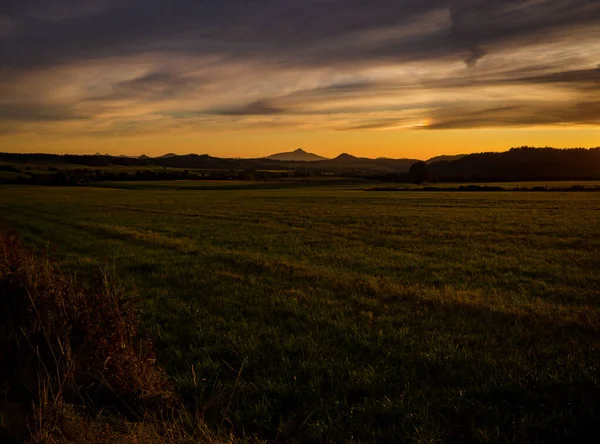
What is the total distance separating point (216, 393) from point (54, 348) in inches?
96.0

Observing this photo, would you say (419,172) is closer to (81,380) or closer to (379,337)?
(379,337)

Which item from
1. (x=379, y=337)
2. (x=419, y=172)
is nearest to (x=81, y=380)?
(x=379, y=337)

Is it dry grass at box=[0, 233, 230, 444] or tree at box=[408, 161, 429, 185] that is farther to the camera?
tree at box=[408, 161, 429, 185]

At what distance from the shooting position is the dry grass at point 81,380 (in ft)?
14.6

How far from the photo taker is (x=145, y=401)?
17.4 feet

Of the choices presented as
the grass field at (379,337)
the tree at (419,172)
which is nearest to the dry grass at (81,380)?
the grass field at (379,337)

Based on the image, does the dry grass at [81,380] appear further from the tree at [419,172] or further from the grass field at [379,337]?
the tree at [419,172]

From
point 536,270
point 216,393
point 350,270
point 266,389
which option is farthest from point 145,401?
point 536,270

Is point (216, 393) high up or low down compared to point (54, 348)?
down

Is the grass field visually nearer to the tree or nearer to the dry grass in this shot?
the dry grass

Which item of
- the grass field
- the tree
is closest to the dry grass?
the grass field

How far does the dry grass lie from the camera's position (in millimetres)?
4438

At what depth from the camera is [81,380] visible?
216 inches

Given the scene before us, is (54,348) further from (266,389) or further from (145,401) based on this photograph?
(266,389)
